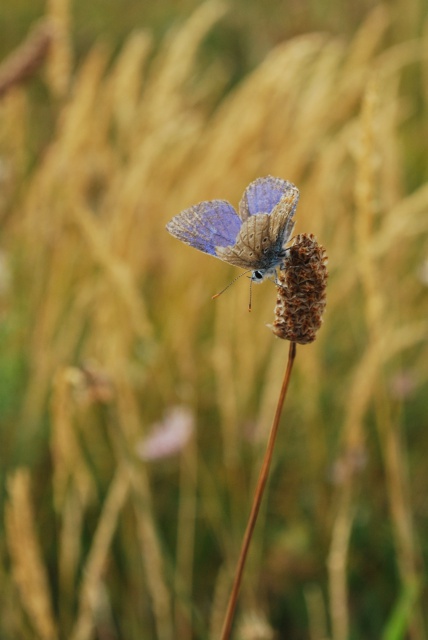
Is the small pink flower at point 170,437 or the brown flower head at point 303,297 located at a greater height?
the small pink flower at point 170,437

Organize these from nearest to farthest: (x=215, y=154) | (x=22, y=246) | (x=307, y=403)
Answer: (x=307, y=403)
(x=215, y=154)
(x=22, y=246)

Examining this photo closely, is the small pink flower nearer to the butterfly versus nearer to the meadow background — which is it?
the meadow background

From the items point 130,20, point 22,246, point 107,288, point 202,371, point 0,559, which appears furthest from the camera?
point 130,20

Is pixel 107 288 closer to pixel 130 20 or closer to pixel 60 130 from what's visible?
pixel 60 130

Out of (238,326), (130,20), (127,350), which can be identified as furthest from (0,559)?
(130,20)

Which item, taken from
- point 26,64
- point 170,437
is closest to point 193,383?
point 170,437

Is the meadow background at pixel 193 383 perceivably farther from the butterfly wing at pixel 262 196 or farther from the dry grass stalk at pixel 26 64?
the butterfly wing at pixel 262 196

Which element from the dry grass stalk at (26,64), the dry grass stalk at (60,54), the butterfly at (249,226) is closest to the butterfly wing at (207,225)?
the butterfly at (249,226)
